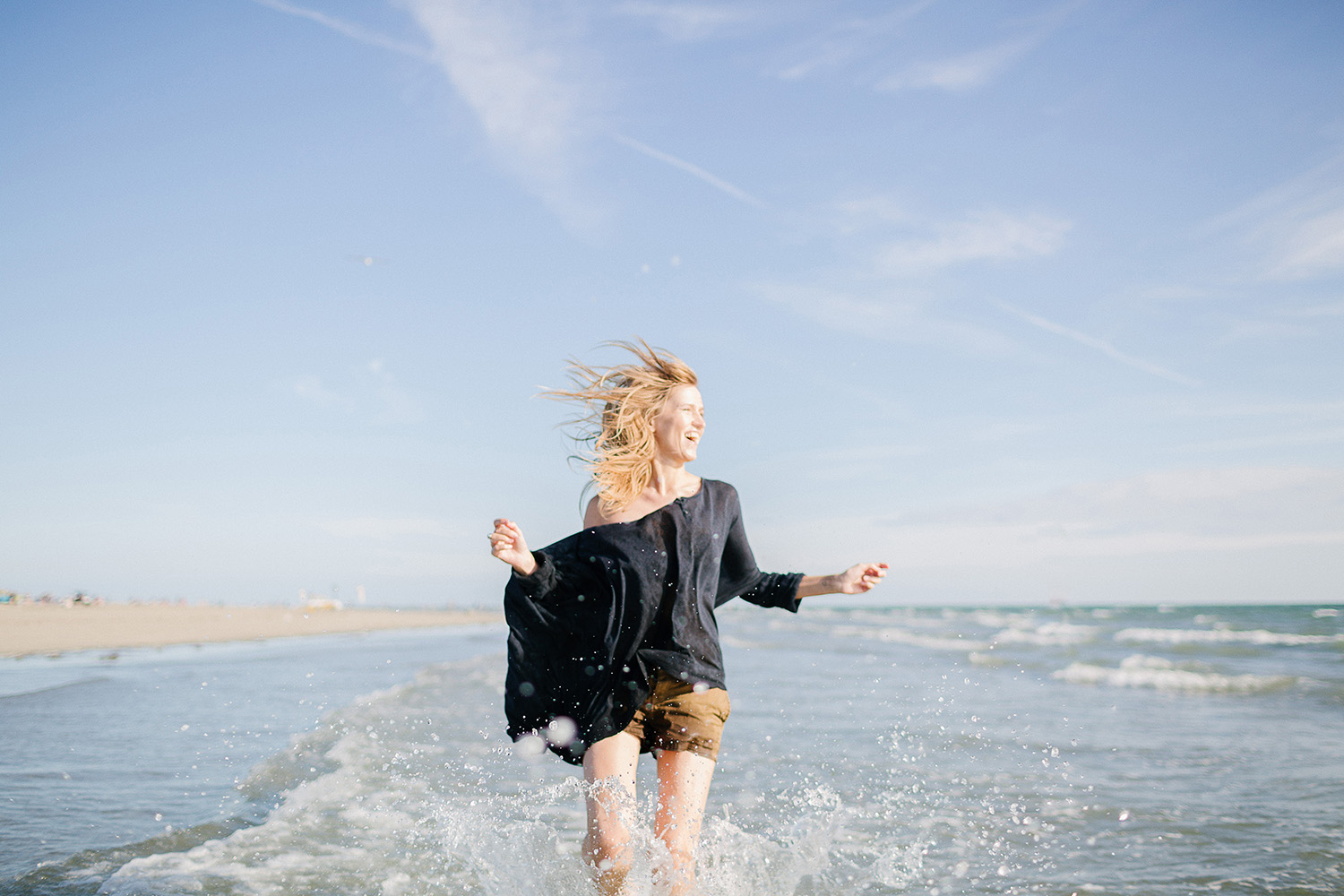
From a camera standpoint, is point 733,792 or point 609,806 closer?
point 609,806

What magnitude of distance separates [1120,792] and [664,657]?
167 inches

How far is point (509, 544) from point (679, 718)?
34.9 inches

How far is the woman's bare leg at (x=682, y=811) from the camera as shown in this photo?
3164 mm

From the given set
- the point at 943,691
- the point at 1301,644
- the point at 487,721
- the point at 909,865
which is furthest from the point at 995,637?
the point at 909,865

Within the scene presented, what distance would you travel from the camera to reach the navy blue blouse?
10.8ft

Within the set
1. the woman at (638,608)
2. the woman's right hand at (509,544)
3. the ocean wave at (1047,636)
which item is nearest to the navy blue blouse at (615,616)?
the woman at (638,608)

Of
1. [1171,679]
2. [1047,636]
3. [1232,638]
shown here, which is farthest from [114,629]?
[1232,638]

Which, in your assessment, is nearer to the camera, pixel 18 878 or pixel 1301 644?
pixel 18 878

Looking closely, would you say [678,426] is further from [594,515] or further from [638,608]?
[638,608]

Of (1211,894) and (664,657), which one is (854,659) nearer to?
(1211,894)

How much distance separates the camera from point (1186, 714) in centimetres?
974

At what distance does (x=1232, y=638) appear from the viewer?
24.6 m

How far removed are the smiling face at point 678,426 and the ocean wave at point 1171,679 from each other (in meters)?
11.5

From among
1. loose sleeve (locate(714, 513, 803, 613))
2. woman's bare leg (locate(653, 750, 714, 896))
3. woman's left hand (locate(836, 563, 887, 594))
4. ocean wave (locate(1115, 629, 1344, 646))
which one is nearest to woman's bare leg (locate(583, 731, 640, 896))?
woman's bare leg (locate(653, 750, 714, 896))
